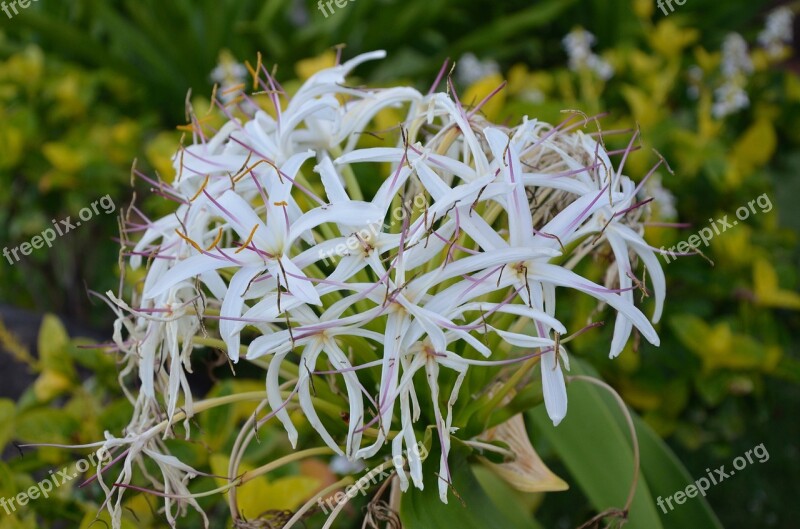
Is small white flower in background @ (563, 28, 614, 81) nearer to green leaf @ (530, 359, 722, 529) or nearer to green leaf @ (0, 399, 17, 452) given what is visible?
green leaf @ (530, 359, 722, 529)

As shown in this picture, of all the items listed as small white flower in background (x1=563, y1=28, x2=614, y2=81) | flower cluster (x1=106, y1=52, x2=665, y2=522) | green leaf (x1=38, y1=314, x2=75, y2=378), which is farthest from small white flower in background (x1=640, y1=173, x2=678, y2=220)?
green leaf (x1=38, y1=314, x2=75, y2=378)

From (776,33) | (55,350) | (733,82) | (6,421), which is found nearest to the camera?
(6,421)

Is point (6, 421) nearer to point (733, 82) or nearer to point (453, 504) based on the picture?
point (453, 504)

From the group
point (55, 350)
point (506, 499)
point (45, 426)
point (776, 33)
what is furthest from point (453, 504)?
point (776, 33)

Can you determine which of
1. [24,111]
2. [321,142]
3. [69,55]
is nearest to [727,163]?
[321,142]

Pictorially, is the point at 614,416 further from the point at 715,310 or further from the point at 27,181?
the point at 27,181
